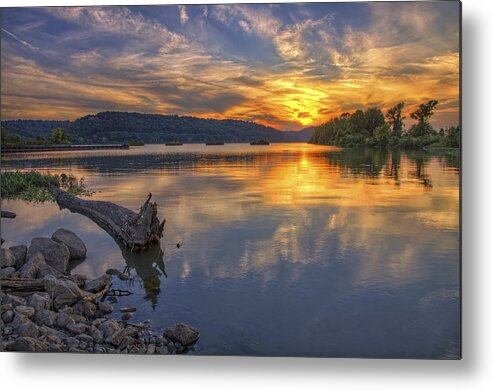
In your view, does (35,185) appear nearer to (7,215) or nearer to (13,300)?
(7,215)

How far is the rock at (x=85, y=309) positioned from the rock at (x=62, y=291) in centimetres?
7

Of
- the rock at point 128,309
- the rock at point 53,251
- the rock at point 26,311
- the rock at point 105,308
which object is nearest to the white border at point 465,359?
the rock at point 128,309

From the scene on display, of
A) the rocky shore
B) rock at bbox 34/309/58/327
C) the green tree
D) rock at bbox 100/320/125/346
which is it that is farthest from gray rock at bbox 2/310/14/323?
the green tree

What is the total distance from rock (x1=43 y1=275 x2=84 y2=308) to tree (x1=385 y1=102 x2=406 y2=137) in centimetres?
365

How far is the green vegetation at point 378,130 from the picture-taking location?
18.5 ft

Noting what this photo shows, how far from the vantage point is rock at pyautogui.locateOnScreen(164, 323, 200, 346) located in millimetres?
5211

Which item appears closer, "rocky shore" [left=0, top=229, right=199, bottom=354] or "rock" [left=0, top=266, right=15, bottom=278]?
A: "rocky shore" [left=0, top=229, right=199, bottom=354]

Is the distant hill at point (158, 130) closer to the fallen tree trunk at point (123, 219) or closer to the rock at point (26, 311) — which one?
the fallen tree trunk at point (123, 219)

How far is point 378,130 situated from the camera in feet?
19.8

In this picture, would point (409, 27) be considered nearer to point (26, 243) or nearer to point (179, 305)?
point (179, 305)

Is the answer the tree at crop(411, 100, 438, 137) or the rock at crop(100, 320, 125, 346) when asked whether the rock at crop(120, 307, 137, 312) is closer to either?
the rock at crop(100, 320, 125, 346)

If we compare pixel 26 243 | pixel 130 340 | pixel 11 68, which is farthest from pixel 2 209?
pixel 130 340

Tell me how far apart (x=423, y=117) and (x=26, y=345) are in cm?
445

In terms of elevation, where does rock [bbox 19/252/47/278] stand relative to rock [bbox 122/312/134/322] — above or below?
above
